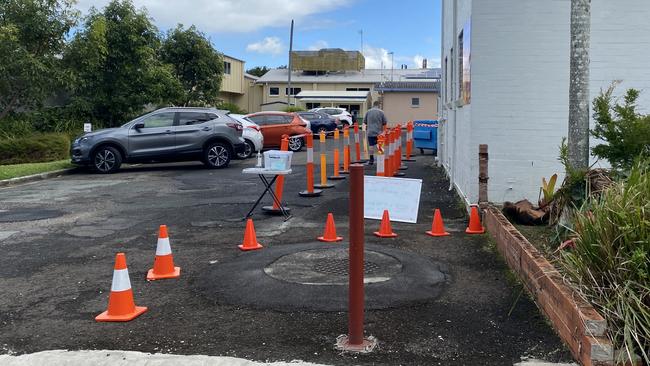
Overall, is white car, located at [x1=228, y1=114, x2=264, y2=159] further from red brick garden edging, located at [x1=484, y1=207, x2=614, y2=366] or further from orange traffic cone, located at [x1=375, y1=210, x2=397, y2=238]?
red brick garden edging, located at [x1=484, y1=207, x2=614, y2=366]

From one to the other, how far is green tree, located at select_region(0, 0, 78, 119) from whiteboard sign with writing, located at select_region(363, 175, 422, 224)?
43.4ft

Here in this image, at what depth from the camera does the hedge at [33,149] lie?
18.7m

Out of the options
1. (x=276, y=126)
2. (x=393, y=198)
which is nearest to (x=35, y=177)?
(x=276, y=126)

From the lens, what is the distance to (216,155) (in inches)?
704

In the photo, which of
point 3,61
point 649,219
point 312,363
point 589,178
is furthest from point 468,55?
point 3,61

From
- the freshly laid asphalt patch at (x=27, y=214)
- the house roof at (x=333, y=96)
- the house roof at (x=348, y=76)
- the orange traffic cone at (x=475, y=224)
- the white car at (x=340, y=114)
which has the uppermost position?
the house roof at (x=348, y=76)

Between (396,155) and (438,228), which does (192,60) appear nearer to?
(396,155)

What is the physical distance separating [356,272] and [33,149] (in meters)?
17.5

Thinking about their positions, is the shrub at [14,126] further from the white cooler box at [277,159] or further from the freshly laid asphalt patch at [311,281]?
the freshly laid asphalt patch at [311,281]

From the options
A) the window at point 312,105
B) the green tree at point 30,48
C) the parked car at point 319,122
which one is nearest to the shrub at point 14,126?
the green tree at point 30,48

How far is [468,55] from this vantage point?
9.29 meters

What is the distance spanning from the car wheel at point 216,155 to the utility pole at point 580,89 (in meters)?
12.6

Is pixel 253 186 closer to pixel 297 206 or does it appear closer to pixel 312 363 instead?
pixel 297 206

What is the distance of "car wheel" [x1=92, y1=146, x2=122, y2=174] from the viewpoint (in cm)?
1698
